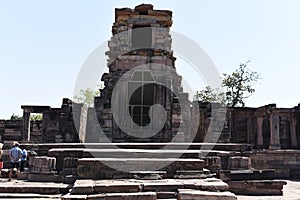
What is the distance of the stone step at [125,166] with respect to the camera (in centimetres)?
741

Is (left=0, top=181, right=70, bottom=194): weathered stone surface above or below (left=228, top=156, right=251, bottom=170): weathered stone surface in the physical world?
below

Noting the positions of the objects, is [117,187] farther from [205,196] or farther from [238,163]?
[238,163]

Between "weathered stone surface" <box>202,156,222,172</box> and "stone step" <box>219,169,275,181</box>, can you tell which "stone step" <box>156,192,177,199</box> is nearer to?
"weathered stone surface" <box>202,156,222,172</box>

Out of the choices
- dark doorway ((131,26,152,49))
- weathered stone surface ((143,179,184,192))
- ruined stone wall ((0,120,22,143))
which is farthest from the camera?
ruined stone wall ((0,120,22,143))

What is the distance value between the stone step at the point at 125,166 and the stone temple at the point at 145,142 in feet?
0.07

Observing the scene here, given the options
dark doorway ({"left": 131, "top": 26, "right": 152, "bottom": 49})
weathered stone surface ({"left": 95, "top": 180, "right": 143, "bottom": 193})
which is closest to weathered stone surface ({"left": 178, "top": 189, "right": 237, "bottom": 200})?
weathered stone surface ({"left": 95, "top": 180, "right": 143, "bottom": 193})

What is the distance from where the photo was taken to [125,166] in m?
7.52

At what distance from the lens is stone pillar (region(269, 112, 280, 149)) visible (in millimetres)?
19844

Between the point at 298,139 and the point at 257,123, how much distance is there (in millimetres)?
3866

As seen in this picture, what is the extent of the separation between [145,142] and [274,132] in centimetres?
1123

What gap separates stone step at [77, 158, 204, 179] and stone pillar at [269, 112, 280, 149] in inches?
533

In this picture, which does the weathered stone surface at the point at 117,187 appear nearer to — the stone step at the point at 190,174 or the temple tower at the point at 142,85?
the stone step at the point at 190,174

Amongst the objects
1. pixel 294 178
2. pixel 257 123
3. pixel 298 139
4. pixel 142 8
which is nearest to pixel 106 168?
pixel 142 8

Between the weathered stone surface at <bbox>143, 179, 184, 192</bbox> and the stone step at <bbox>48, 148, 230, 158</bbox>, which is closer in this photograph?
the weathered stone surface at <bbox>143, 179, 184, 192</bbox>
